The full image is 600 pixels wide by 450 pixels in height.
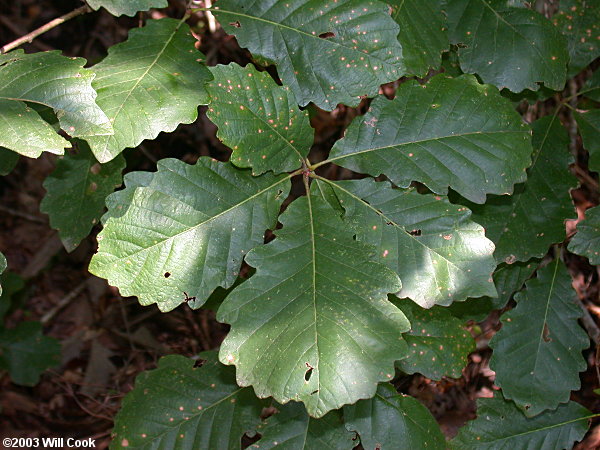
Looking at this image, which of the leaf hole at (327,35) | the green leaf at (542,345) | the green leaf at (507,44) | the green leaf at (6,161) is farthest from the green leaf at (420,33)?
the green leaf at (6,161)

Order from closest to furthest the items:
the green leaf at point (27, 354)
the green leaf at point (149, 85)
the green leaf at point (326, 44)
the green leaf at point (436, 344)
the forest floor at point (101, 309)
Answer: the green leaf at point (149, 85) < the green leaf at point (326, 44) < the green leaf at point (436, 344) < the forest floor at point (101, 309) < the green leaf at point (27, 354)

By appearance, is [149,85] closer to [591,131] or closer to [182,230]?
[182,230]

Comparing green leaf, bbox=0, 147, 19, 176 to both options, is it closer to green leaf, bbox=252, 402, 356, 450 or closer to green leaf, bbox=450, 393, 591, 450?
green leaf, bbox=252, 402, 356, 450

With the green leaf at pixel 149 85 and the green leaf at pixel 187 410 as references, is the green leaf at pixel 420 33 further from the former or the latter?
the green leaf at pixel 187 410

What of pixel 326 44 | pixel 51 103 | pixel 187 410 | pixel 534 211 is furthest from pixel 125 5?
pixel 534 211

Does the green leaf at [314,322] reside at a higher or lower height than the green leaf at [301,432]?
higher

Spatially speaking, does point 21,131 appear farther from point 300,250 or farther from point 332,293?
point 332,293
